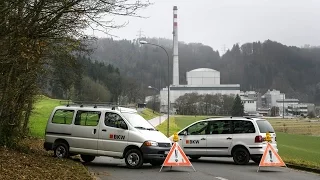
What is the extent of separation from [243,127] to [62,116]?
6.87 meters

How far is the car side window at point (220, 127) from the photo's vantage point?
15.6 metres

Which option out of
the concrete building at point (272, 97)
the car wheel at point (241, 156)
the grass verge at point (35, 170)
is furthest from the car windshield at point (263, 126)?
the concrete building at point (272, 97)

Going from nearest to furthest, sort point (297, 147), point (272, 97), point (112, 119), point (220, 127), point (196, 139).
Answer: point (112, 119) < point (220, 127) < point (196, 139) < point (297, 147) < point (272, 97)

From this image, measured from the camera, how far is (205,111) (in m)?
124

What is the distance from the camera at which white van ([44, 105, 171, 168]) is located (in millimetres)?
13125

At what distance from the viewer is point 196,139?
53.0 feet

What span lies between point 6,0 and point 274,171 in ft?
32.1

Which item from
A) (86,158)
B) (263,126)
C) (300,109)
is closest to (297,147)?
(263,126)

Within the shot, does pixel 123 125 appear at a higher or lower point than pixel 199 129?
higher

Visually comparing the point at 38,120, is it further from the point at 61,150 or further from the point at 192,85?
the point at 192,85

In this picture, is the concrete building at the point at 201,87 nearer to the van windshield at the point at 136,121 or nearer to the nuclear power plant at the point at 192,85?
the nuclear power plant at the point at 192,85

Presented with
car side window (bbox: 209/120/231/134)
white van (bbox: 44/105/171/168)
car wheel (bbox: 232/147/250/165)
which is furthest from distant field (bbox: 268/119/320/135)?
white van (bbox: 44/105/171/168)

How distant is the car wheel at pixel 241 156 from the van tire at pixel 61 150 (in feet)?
20.5

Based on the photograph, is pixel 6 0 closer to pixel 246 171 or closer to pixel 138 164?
pixel 138 164
